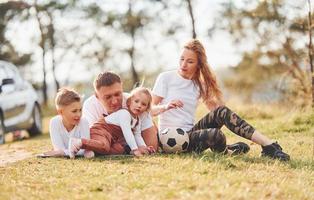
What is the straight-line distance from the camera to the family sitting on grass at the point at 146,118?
19.3 feet

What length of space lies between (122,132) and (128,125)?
277 millimetres

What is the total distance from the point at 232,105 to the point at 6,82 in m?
5.38

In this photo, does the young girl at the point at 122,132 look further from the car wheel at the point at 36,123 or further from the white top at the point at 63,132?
the car wheel at the point at 36,123

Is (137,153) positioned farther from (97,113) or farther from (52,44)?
(52,44)

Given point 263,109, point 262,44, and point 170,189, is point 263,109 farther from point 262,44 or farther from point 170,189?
point 262,44

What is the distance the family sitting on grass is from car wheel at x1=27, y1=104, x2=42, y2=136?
6.57 meters

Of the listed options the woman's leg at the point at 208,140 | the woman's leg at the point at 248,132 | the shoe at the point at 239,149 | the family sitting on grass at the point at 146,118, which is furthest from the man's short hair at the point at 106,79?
the shoe at the point at 239,149

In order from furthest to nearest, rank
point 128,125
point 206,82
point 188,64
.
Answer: point 206,82, point 188,64, point 128,125

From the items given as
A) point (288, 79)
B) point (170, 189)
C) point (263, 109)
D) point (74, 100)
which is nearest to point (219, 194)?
point (170, 189)

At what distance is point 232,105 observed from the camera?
13.9m

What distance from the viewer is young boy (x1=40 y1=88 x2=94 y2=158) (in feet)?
19.5

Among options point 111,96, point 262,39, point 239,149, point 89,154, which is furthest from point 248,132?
point 262,39

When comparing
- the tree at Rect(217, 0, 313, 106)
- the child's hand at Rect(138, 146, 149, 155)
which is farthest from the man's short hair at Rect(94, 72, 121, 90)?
the tree at Rect(217, 0, 313, 106)

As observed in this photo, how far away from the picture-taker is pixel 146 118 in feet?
20.4
